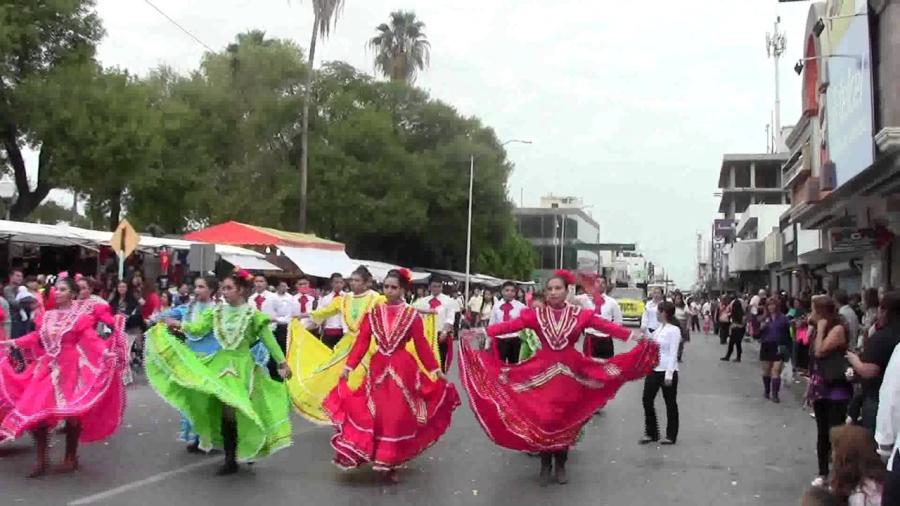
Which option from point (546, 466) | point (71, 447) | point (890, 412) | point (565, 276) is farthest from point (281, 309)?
point (890, 412)

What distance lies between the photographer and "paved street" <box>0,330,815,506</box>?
8328 mm

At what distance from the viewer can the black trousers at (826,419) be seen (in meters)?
9.24

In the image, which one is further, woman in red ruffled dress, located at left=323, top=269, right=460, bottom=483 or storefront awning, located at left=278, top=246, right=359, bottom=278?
storefront awning, located at left=278, top=246, right=359, bottom=278

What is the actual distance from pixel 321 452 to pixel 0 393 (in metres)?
2.97

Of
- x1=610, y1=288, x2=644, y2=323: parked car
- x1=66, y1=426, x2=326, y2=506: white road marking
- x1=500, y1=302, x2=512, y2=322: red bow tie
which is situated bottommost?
x1=66, y1=426, x2=326, y2=506: white road marking

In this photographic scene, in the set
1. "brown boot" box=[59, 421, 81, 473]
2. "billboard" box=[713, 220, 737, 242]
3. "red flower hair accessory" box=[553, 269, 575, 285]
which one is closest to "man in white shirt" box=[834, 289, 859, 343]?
"red flower hair accessory" box=[553, 269, 575, 285]

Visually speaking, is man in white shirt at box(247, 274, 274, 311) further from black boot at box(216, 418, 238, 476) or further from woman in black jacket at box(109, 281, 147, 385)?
black boot at box(216, 418, 238, 476)

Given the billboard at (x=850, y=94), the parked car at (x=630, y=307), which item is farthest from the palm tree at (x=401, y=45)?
the billboard at (x=850, y=94)

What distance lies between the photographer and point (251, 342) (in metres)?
9.19

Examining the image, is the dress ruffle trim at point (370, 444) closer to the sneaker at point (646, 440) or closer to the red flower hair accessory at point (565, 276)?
the red flower hair accessory at point (565, 276)

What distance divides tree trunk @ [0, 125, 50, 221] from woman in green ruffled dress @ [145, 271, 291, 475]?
88.2 ft

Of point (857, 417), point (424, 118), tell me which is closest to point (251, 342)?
point (857, 417)

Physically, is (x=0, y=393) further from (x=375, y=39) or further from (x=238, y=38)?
(x=375, y=39)

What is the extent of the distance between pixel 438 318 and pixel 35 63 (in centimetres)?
2482
